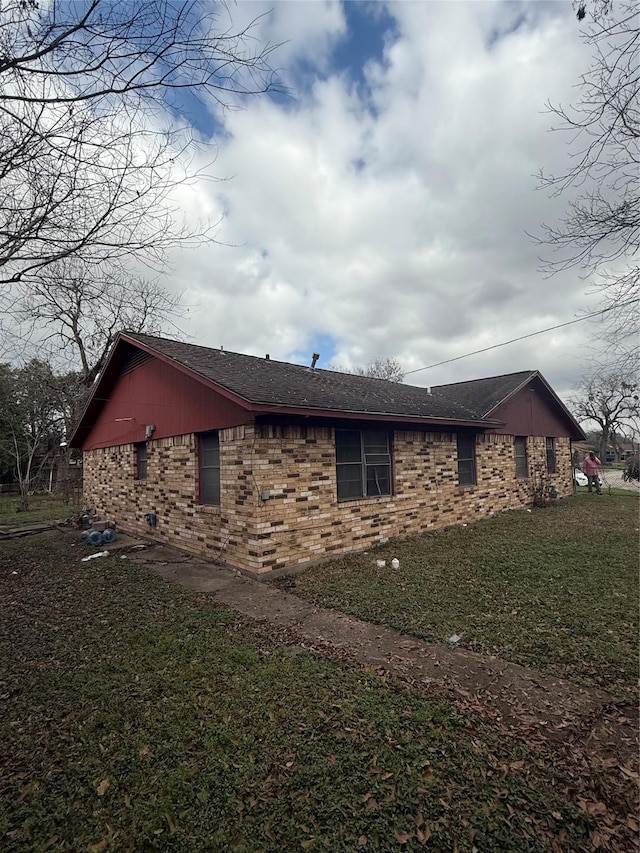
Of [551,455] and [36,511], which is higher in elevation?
[551,455]

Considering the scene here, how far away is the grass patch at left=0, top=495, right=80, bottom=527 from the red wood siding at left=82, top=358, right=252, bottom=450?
440cm

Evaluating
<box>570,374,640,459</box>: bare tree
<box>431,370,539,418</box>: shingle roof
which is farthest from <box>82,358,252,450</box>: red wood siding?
<box>570,374,640,459</box>: bare tree

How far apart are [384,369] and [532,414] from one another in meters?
22.3

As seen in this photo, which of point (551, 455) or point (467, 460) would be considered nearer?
point (467, 460)

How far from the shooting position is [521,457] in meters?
14.2

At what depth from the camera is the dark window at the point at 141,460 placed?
10184mm

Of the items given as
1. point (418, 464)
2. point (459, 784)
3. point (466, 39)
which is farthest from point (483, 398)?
point (459, 784)

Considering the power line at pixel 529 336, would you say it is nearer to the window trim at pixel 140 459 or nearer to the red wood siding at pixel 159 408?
the red wood siding at pixel 159 408

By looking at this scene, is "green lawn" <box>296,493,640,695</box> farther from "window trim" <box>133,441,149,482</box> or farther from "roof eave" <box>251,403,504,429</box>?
"window trim" <box>133,441,149,482</box>

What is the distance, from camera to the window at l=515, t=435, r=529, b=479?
46.0ft

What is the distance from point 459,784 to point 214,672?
2163 mm

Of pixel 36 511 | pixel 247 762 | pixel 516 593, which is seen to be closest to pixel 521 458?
pixel 516 593

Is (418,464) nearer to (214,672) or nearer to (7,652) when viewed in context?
(214,672)

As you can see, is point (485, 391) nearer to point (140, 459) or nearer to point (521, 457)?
point (521, 457)
